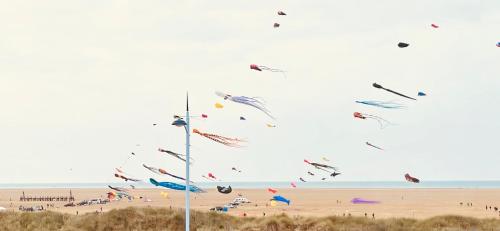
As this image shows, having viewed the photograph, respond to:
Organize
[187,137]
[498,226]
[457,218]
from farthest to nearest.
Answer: [457,218] < [498,226] < [187,137]

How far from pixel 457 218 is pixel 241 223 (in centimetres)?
1475

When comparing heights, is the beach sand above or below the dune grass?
above

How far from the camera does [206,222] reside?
41125mm

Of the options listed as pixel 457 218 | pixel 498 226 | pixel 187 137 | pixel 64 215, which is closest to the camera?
pixel 187 137

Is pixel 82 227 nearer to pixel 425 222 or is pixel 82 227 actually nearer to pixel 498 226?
pixel 425 222

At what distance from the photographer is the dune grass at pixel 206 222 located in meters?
38.6

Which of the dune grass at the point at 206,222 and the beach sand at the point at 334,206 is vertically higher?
the beach sand at the point at 334,206

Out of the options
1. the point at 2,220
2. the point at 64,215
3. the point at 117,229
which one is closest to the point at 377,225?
the point at 117,229

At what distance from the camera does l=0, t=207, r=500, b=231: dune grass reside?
127 feet

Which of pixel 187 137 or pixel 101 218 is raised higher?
pixel 187 137

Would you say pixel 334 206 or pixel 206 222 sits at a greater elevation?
pixel 334 206

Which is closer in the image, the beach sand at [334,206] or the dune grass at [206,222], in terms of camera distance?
the dune grass at [206,222]

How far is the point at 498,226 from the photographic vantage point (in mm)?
37938

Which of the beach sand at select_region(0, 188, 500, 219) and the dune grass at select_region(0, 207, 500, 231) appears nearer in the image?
the dune grass at select_region(0, 207, 500, 231)
